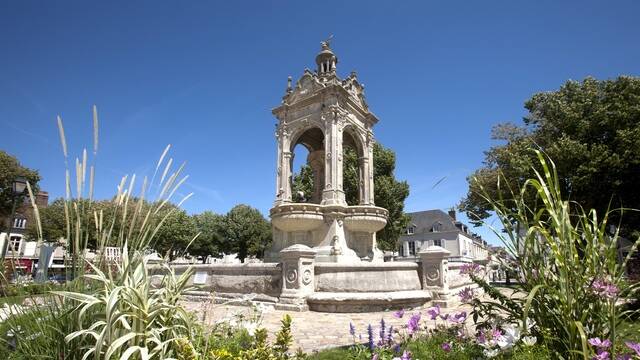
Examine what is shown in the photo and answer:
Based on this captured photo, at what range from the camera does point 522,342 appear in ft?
9.57

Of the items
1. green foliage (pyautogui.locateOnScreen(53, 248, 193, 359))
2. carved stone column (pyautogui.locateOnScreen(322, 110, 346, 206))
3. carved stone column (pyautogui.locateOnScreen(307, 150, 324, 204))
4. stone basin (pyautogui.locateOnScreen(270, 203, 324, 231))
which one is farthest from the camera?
carved stone column (pyautogui.locateOnScreen(307, 150, 324, 204))

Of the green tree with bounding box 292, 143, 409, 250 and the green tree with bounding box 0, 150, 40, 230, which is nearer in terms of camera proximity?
the green tree with bounding box 0, 150, 40, 230

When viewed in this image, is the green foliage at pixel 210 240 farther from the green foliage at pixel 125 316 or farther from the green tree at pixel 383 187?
the green foliage at pixel 125 316

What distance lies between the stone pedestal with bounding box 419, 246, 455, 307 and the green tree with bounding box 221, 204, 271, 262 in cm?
3257

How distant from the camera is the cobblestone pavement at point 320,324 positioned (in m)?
5.59

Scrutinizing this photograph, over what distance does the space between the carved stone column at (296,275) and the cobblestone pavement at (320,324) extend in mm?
456

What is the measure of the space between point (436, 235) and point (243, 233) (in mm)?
29860

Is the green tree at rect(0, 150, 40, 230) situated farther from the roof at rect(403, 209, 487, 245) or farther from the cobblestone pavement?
the roof at rect(403, 209, 487, 245)

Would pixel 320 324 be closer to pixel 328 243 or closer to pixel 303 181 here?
pixel 328 243

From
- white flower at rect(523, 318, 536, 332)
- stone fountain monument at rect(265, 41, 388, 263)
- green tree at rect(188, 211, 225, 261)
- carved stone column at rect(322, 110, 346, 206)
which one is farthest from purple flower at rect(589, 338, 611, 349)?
green tree at rect(188, 211, 225, 261)

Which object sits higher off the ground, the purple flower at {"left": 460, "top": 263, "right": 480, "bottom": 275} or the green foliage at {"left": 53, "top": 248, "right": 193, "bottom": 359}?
the purple flower at {"left": 460, "top": 263, "right": 480, "bottom": 275}

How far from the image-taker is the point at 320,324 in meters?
7.45

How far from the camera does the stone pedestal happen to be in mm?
10125

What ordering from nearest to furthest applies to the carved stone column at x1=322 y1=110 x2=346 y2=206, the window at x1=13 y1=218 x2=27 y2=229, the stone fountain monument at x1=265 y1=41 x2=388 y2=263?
the stone fountain monument at x1=265 y1=41 x2=388 y2=263 → the carved stone column at x1=322 y1=110 x2=346 y2=206 → the window at x1=13 y1=218 x2=27 y2=229
